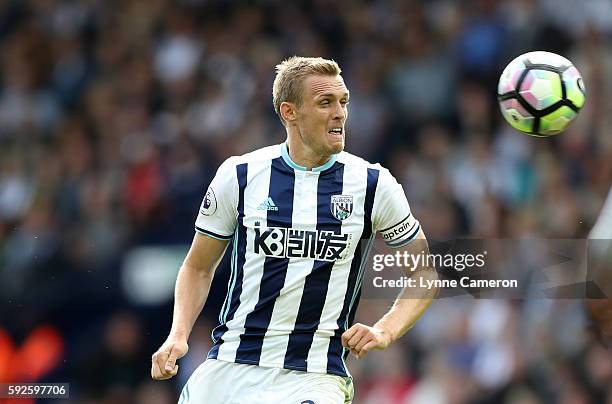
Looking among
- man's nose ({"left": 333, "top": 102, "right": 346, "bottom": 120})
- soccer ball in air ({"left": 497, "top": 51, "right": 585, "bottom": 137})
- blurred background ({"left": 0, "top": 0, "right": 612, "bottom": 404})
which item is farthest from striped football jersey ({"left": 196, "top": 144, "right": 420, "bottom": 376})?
blurred background ({"left": 0, "top": 0, "right": 612, "bottom": 404})

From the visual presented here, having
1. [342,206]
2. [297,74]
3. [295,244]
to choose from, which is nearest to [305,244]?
[295,244]

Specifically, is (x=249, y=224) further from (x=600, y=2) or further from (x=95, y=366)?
(x=600, y=2)

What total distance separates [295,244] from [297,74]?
86 centimetres

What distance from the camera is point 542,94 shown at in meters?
6.66

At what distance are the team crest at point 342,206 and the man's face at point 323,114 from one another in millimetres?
226

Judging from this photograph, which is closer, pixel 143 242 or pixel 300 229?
A: pixel 300 229

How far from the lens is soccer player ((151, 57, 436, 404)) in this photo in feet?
17.6

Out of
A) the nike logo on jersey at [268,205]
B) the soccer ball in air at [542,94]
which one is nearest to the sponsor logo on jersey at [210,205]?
the nike logo on jersey at [268,205]

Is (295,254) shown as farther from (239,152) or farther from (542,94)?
(239,152)

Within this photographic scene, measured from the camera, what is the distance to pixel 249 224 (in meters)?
5.53

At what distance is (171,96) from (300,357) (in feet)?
25.2

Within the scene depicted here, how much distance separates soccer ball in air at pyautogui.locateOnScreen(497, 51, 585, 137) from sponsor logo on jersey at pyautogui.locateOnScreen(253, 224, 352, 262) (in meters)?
1.84

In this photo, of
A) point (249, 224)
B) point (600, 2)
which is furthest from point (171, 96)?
point (249, 224)

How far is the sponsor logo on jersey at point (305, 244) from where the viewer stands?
214 inches
